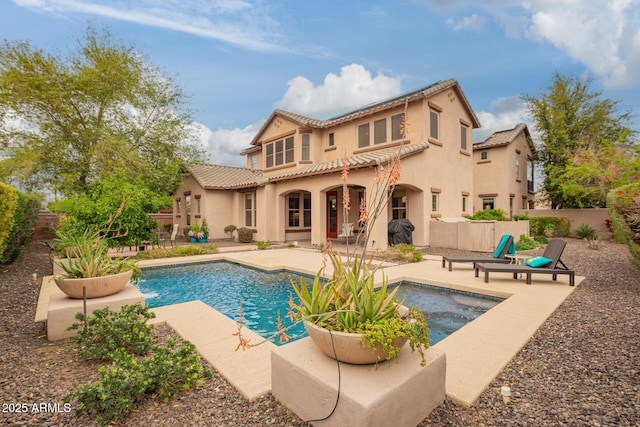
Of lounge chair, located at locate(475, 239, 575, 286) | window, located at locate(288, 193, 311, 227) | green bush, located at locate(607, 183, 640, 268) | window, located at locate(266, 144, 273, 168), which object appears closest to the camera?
green bush, located at locate(607, 183, 640, 268)

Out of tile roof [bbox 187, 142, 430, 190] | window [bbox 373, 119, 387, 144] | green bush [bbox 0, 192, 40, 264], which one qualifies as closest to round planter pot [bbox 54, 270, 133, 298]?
green bush [bbox 0, 192, 40, 264]

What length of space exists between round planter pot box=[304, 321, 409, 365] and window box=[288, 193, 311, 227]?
15.3 metres

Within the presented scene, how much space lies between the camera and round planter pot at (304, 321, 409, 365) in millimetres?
2426

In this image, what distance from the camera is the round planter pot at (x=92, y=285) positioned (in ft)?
14.8

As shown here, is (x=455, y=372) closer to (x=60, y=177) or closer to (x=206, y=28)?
(x=206, y=28)

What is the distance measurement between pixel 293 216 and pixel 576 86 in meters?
21.5

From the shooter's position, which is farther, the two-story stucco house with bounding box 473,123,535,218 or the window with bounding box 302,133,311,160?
the two-story stucco house with bounding box 473,123,535,218

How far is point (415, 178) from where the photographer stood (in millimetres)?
13555

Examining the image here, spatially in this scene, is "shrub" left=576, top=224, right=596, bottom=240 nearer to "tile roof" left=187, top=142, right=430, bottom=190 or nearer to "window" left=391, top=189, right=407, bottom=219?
"window" left=391, top=189, right=407, bottom=219

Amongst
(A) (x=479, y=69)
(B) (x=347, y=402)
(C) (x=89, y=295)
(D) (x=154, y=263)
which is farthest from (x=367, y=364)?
(A) (x=479, y=69)

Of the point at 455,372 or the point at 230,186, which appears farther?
the point at 230,186

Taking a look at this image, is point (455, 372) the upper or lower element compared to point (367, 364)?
lower

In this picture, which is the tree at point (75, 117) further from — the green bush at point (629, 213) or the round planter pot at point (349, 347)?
the green bush at point (629, 213)

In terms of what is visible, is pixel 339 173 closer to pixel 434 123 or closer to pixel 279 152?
pixel 434 123
